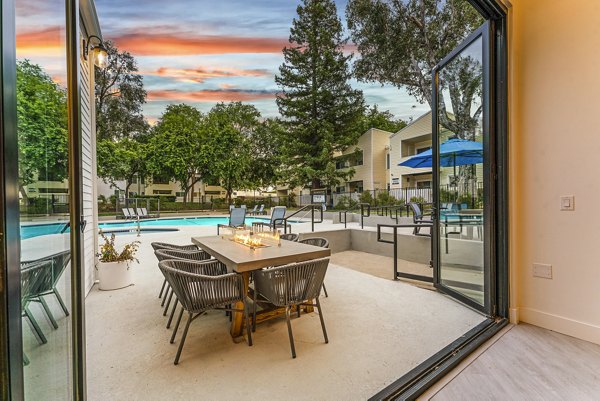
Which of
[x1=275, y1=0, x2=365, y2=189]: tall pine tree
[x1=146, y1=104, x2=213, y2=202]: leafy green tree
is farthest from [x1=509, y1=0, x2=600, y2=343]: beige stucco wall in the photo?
[x1=146, y1=104, x2=213, y2=202]: leafy green tree

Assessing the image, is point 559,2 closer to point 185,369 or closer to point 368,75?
point 185,369

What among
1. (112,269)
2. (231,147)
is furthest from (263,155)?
(112,269)

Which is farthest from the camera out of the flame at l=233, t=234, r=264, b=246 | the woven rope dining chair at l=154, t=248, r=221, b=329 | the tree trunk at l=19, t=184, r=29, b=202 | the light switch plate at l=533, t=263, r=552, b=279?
the flame at l=233, t=234, r=264, b=246

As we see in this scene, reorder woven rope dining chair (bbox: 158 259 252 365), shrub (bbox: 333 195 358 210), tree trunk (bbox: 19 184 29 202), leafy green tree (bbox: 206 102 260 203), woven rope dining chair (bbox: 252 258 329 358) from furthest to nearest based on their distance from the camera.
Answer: leafy green tree (bbox: 206 102 260 203)
shrub (bbox: 333 195 358 210)
woven rope dining chair (bbox: 252 258 329 358)
woven rope dining chair (bbox: 158 259 252 365)
tree trunk (bbox: 19 184 29 202)

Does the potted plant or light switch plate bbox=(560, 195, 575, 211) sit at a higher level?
light switch plate bbox=(560, 195, 575, 211)

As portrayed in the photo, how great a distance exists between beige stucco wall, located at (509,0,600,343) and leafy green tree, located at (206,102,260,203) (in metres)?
17.0

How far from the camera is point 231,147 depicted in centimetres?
1845

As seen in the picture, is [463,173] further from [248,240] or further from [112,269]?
[112,269]

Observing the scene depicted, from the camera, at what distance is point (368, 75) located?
10797mm

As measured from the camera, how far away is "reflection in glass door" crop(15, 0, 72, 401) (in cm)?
82

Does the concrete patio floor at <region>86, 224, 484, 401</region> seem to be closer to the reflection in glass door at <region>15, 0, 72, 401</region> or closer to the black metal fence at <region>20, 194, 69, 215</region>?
the reflection in glass door at <region>15, 0, 72, 401</region>

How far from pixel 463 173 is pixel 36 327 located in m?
3.80

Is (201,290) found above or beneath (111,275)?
above

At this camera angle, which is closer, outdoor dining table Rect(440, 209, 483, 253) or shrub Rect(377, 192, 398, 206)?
outdoor dining table Rect(440, 209, 483, 253)
